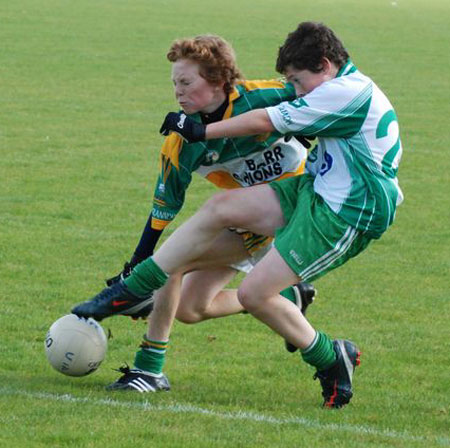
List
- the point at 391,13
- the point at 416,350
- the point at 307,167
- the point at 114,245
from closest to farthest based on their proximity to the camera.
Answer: the point at 307,167
the point at 416,350
the point at 114,245
the point at 391,13

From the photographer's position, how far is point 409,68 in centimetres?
2622

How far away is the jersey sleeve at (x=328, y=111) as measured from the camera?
586 cm

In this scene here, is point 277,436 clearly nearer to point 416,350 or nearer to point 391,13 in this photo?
point 416,350

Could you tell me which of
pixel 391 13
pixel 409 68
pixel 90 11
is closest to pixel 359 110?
pixel 409 68

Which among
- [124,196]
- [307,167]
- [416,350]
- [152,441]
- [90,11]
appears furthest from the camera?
[90,11]

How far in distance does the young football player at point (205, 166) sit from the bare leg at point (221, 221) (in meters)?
0.31

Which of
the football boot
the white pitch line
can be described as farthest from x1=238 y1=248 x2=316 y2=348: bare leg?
the white pitch line

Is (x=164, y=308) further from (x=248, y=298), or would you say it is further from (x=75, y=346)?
(x=248, y=298)

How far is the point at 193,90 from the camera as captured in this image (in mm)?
6293

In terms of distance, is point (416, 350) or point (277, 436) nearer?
point (277, 436)

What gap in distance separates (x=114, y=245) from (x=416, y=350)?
371 centimetres

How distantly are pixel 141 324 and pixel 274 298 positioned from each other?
228 centimetres

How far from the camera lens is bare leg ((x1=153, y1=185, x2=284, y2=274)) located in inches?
240

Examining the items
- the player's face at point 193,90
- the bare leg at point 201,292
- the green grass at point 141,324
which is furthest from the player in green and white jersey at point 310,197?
the bare leg at point 201,292
